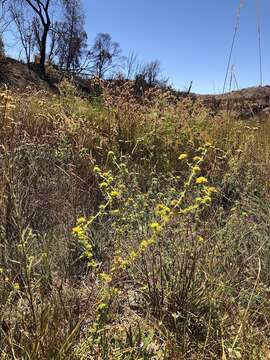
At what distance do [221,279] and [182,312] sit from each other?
0.96ft

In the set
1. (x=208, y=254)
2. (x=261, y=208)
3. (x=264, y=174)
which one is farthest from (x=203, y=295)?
(x=264, y=174)

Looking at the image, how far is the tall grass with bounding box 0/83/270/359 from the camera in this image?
1.52 metres

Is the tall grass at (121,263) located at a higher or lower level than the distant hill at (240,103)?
lower

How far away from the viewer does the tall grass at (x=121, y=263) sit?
4.99 ft

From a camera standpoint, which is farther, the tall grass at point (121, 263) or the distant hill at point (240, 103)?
the distant hill at point (240, 103)

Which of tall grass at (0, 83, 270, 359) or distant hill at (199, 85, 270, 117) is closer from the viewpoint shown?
tall grass at (0, 83, 270, 359)

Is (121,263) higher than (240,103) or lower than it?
lower

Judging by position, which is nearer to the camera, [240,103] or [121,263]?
[121,263]

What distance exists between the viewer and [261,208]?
284cm

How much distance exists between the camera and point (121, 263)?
1.70 meters

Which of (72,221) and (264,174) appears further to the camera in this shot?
(264,174)

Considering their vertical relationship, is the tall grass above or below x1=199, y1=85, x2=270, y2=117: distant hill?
below

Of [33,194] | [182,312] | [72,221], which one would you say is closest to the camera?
[182,312]

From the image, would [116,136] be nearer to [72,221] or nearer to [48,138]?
[48,138]
